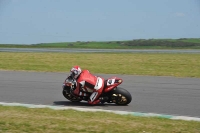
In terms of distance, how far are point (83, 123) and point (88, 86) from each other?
115 inches

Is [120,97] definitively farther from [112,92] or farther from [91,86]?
[91,86]

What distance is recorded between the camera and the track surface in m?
9.48

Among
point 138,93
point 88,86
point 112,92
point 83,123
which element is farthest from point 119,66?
point 83,123

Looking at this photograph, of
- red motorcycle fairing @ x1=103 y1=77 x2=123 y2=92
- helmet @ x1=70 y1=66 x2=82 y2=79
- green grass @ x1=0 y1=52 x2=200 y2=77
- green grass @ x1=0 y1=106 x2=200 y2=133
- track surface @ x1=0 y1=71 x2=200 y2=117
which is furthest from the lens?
green grass @ x1=0 y1=52 x2=200 y2=77

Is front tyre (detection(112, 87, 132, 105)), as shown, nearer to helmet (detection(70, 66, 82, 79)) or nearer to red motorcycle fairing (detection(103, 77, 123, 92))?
red motorcycle fairing (detection(103, 77, 123, 92))

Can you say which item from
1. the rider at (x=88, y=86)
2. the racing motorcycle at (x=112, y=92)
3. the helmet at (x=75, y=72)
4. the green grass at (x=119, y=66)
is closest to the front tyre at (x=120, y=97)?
the racing motorcycle at (x=112, y=92)

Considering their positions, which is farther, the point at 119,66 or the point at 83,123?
the point at 119,66

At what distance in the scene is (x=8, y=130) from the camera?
246 inches

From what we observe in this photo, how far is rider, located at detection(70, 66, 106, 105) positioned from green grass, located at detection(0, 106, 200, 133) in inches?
61.7

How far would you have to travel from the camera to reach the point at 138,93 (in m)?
11.5

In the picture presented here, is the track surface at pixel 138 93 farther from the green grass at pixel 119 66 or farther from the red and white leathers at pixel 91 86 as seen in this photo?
the green grass at pixel 119 66

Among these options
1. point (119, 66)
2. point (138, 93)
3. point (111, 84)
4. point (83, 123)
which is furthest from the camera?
point (119, 66)

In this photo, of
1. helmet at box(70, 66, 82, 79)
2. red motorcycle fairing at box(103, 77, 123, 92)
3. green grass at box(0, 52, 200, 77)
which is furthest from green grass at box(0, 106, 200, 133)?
green grass at box(0, 52, 200, 77)

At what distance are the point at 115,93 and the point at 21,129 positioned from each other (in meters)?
3.82
